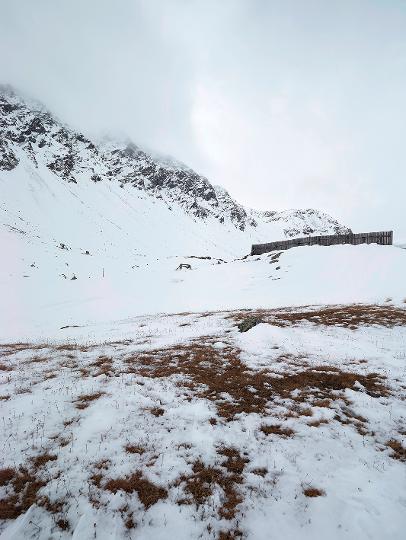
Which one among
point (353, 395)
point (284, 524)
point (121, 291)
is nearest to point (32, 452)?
point (284, 524)

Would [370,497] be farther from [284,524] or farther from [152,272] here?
[152,272]

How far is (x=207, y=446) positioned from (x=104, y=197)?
12341 cm

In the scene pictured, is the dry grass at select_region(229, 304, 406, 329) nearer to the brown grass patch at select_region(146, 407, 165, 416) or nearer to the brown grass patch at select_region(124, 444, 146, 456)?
the brown grass patch at select_region(146, 407, 165, 416)

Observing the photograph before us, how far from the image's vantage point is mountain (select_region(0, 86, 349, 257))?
90312mm

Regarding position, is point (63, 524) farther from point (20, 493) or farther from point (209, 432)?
point (209, 432)

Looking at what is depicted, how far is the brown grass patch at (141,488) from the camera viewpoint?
200 inches

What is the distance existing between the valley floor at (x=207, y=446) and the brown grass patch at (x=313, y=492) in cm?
2

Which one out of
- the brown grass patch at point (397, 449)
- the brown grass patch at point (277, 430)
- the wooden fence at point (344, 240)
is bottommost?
the brown grass patch at point (397, 449)

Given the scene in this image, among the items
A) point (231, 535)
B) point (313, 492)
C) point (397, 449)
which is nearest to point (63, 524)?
point (231, 535)

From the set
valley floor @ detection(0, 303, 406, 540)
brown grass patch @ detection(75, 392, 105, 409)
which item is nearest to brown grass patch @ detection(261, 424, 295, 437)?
valley floor @ detection(0, 303, 406, 540)

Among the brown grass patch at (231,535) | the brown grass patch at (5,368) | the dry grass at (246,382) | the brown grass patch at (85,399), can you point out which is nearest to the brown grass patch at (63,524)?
the brown grass patch at (231,535)

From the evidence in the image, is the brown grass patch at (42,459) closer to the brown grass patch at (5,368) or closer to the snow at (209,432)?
the snow at (209,432)

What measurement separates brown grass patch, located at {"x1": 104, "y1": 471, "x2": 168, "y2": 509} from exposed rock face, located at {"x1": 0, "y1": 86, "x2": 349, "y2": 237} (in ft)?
387

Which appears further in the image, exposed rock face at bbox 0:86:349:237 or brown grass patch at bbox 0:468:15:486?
exposed rock face at bbox 0:86:349:237
